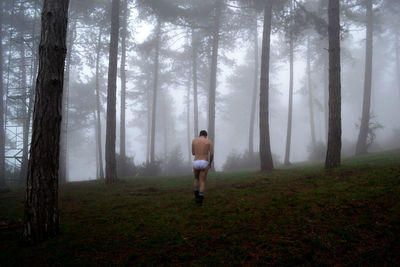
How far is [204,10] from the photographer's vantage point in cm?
1482

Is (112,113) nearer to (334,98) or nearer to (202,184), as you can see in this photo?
(202,184)

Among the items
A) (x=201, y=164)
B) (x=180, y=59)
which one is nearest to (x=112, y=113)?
(x=201, y=164)

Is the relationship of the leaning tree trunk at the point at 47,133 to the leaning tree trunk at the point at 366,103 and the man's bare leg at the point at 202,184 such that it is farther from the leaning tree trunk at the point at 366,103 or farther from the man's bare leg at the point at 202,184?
the leaning tree trunk at the point at 366,103

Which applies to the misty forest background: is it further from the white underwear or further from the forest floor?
the white underwear

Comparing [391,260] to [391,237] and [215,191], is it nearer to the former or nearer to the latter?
[391,237]

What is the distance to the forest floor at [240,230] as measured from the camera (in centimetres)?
307

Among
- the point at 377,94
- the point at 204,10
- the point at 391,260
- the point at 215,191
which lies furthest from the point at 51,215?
the point at 377,94

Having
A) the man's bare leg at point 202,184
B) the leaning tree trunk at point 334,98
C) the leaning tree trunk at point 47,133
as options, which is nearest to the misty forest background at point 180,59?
the leaning tree trunk at point 334,98

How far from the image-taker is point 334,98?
8.02 meters

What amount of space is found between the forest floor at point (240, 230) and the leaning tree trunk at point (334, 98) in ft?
6.08

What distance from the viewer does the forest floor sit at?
3070 mm

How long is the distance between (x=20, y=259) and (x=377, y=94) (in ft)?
186

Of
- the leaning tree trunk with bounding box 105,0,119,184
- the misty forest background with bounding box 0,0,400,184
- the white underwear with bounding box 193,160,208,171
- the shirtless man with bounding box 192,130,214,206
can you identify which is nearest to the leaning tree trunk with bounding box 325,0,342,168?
the misty forest background with bounding box 0,0,400,184

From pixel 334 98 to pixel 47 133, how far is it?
30.0ft
